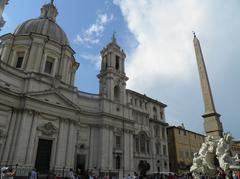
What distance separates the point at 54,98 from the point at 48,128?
12.5 feet

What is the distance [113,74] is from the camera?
111 feet

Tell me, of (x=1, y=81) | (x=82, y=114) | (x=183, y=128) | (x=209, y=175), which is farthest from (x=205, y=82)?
(x=183, y=128)

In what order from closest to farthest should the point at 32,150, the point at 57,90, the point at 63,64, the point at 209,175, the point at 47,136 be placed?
the point at 209,175 < the point at 32,150 < the point at 47,136 < the point at 57,90 < the point at 63,64

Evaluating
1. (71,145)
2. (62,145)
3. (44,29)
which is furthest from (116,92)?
(44,29)

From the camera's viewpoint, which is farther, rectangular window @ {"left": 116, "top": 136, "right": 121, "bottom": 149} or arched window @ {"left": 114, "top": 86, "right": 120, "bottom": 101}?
arched window @ {"left": 114, "top": 86, "right": 120, "bottom": 101}

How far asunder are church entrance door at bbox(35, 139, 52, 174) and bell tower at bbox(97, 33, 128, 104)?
35.1 feet

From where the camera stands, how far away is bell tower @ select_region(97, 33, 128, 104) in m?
32.8

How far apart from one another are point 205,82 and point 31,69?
21.9 metres

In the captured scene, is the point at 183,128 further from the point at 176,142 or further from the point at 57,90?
the point at 57,90

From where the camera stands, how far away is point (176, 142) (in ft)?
135

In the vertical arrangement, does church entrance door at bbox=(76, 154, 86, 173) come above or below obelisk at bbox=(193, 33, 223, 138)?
below

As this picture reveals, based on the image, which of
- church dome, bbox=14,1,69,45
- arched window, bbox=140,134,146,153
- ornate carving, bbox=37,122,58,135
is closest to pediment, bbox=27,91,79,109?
ornate carving, bbox=37,122,58,135

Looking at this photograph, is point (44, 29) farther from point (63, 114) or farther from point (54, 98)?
point (63, 114)

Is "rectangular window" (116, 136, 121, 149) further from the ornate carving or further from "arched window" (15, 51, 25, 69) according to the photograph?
"arched window" (15, 51, 25, 69)
